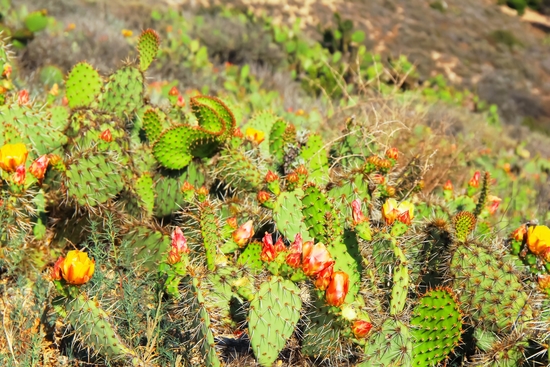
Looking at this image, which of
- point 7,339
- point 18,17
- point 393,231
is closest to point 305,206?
point 393,231

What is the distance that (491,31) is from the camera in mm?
22172

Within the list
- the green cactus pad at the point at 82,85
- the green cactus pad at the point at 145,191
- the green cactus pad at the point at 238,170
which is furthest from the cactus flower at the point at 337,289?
the green cactus pad at the point at 82,85

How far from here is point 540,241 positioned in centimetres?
269

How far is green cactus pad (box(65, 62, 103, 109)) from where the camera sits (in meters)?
3.80

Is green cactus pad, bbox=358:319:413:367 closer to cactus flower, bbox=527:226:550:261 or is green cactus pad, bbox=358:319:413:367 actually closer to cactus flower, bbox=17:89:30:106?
cactus flower, bbox=527:226:550:261

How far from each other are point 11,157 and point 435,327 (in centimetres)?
207

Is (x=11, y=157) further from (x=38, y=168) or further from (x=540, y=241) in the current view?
(x=540, y=241)

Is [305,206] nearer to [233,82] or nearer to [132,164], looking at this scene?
[132,164]

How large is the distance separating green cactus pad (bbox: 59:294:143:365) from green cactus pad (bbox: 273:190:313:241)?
92cm

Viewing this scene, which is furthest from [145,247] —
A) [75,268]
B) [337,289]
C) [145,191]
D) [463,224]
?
[463,224]

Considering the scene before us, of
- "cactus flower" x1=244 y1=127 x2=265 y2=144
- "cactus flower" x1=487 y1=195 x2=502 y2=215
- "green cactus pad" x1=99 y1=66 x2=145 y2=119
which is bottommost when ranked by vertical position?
"cactus flower" x1=244 y1=127 x2=265 y2=144

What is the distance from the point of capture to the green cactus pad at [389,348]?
2.18 m

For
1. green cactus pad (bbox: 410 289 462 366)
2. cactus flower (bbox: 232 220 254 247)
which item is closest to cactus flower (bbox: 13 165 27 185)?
cactus flower (bbox: 232 220 254 247)

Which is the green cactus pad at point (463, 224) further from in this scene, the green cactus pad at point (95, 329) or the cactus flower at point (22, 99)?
the cactus flower at point (22, 99)
